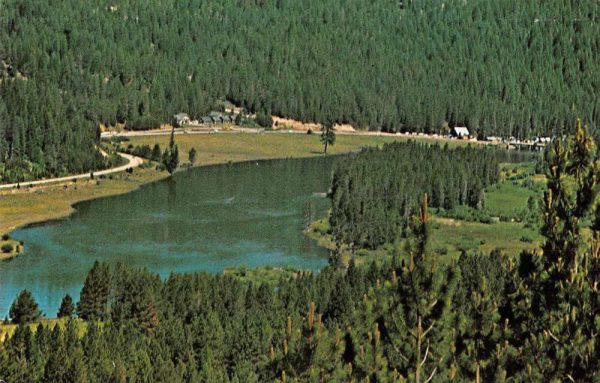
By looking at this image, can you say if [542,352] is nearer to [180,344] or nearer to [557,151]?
[557,151]

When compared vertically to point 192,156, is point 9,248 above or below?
below

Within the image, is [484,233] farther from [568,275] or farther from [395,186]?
[568,275]

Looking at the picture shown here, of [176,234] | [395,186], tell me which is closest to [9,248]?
[176,234]

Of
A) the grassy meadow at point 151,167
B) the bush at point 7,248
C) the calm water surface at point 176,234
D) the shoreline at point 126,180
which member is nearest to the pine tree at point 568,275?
the calm water surface at point 176,234

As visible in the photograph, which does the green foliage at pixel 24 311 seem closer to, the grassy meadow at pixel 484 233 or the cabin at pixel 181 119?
the grassy meadow at pixel 484 233

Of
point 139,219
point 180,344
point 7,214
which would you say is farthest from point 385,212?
point 180,344

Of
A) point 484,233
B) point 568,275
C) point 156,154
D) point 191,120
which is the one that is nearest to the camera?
point 568,275

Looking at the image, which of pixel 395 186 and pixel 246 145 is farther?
pixel 246 145
